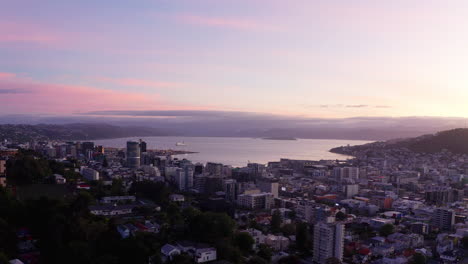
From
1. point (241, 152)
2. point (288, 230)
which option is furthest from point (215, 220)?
point (241, 152)

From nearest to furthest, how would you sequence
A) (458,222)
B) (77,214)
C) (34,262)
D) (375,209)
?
1. (34,262)
2. (77,214)
3. (458,222)
4. (375,209)

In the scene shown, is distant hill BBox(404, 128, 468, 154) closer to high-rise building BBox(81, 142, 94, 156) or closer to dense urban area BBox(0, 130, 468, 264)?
dense urban area BBox(0, 130, 468, 264)

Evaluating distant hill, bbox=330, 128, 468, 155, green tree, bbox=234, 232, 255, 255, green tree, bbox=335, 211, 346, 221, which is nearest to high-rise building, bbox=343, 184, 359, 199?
green tree, bbox=335, 211, 346, 221

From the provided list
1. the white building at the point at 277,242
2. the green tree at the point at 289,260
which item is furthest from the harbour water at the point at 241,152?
the green tree at the point at 289,260

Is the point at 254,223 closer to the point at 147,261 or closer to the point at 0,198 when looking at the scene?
the point at 147,261

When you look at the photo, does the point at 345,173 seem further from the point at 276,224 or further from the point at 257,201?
the point at 276,224

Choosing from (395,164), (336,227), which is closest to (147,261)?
(336,227)
